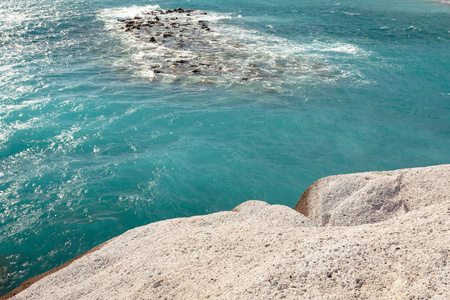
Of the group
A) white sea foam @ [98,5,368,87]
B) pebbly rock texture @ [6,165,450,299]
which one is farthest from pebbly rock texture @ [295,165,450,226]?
white sea foam @ [98,5,368,87]

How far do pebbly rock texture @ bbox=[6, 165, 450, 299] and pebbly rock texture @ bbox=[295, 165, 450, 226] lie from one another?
0.11 feet

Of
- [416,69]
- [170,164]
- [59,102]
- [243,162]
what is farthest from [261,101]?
[416,69]

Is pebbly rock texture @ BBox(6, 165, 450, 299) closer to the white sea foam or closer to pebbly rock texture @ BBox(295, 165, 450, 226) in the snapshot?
pebbly rock texture @ BBox(295, 165, 450, 226)

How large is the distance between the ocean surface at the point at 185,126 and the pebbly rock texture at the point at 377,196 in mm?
3399

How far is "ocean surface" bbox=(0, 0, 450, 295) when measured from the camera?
11523 millimetres

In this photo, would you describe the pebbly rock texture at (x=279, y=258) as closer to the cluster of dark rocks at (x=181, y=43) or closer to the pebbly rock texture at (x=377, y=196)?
the pebbly rock texture at (x=377, y=196)

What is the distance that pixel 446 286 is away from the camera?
420 cm

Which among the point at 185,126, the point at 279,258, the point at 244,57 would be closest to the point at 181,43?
the point at 244,57

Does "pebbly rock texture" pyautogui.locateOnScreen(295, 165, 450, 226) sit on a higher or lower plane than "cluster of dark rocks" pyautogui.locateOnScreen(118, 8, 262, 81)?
lower

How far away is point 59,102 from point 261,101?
11311 mm

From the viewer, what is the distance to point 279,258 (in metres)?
5.46

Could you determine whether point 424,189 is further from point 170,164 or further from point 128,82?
point 128,82

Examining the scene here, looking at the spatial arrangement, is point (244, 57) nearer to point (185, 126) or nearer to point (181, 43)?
point (181, 43)

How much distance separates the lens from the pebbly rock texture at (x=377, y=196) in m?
7.57
